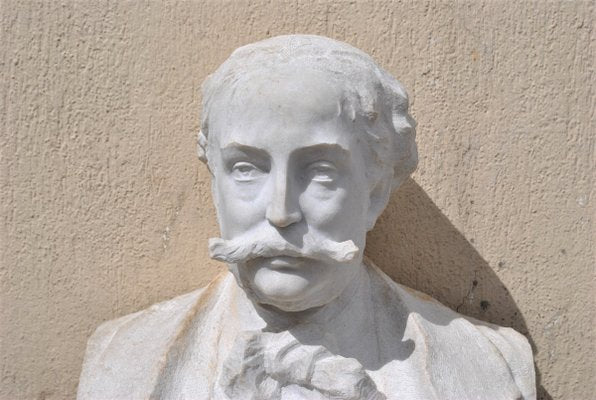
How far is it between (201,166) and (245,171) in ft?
1.77

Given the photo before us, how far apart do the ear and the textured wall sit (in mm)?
382

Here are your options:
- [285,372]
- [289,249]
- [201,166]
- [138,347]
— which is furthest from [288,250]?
[201,166]

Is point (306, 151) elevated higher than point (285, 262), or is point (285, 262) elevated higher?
point (306, 151)

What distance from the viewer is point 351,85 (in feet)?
5.65

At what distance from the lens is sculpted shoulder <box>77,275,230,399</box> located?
6.24 ft

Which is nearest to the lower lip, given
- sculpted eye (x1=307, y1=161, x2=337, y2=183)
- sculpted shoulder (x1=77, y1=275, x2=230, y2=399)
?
sculpted eye (x1=307, y1=161, x2=337, y2=183)

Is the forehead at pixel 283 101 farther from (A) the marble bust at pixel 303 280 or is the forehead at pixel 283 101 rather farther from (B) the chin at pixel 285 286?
(B) the chin at pixel 285 286

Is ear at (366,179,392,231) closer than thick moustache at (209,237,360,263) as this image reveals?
No

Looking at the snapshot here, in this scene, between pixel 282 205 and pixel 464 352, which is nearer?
pixel 282 205

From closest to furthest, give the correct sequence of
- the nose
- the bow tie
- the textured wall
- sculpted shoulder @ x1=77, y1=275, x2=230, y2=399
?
the nose → the bow tie → sculpted shoulder @ x1=77, y1=275, x2=230, y2=399 → the textured wall

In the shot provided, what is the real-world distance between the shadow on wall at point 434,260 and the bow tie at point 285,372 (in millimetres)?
506

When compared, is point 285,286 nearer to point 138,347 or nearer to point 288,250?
point 288,250

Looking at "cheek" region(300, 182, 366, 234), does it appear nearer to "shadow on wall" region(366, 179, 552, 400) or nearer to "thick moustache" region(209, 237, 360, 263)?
"thick moustache" region(209, 237, 360, 263)

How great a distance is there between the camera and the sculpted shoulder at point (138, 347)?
6.24 feet
